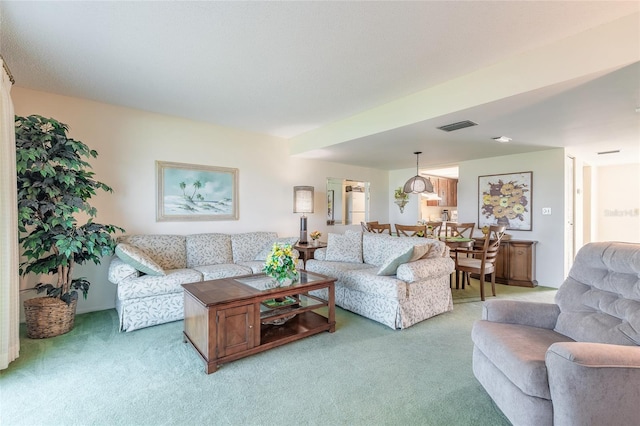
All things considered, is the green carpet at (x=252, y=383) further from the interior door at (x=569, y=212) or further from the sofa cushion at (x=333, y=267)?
the interior door at (x=569, y=212)

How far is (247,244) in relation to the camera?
14.5 feet

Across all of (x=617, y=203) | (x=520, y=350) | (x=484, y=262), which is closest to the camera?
(x=520, y=350)

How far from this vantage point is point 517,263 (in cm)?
497

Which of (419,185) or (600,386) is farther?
(419,185)

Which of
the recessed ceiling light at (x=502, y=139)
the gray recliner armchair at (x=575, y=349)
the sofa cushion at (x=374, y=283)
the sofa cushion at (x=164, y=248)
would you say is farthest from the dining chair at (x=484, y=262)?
the sofa cushion at (x=164, y=248)

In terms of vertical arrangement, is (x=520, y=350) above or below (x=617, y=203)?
below

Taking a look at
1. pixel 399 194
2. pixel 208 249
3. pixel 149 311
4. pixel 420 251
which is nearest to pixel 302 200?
pixel 208 249

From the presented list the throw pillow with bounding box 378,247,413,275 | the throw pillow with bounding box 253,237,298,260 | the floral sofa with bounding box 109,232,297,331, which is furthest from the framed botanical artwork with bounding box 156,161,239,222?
the throw pillow with bounding box 378,247,413,275

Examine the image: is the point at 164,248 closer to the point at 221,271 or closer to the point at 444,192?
the point at 221,271

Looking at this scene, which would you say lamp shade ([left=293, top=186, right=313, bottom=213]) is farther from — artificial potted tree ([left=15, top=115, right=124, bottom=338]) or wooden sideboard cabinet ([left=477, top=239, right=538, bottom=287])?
wooden sideboard cabinet ([left=477, top=239, right=538, bottom=287])

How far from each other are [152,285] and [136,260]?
0.30m

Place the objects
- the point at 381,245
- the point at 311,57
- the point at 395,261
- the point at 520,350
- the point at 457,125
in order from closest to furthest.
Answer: the point at 520,350 < the point at 311,57 < the point at 395,261 < the point at 457,125 < the point at 381,245

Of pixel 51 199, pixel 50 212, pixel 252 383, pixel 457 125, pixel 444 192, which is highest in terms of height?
pixel 457 125

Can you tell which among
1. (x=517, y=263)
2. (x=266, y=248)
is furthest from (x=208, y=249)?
(x=517, y=263)
